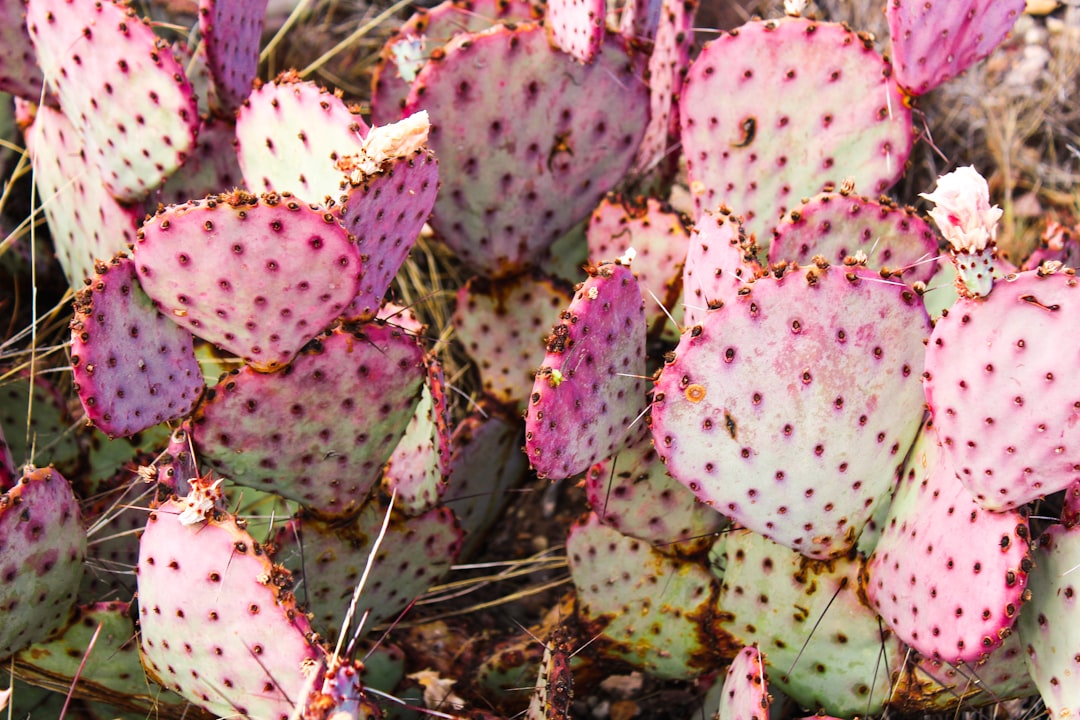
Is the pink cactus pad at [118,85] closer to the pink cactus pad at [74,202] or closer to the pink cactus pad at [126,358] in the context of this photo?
the pink cactus pad at [74,202]

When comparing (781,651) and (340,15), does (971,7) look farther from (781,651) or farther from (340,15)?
(340,15)

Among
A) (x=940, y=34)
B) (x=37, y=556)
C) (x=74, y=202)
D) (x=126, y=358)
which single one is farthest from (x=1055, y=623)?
(x=74, y=202)

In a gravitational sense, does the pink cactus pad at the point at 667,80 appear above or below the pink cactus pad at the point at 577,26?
below

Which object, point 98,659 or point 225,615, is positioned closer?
point 225,615

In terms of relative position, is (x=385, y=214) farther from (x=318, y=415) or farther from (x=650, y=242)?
(x=650, y=242)

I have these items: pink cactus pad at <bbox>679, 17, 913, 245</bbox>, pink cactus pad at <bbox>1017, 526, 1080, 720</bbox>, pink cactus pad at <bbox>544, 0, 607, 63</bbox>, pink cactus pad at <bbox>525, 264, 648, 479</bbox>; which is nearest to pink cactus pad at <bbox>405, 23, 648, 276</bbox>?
pink cactus pad at <bbox>544, 0, 607, 63</bbox>

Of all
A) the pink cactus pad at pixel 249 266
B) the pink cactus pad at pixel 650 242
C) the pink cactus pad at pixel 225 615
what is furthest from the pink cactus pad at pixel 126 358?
the pink cactus pad at pixel 650 242

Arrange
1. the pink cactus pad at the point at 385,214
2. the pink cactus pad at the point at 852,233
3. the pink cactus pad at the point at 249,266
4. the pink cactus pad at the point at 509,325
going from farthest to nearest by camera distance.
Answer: the pink cactus pad at the point at 509,325, the pink cactus pad at the point at 852,233, the pink cactus pad at the point at 385,214, the pink cactus pad at the point at 249,266
